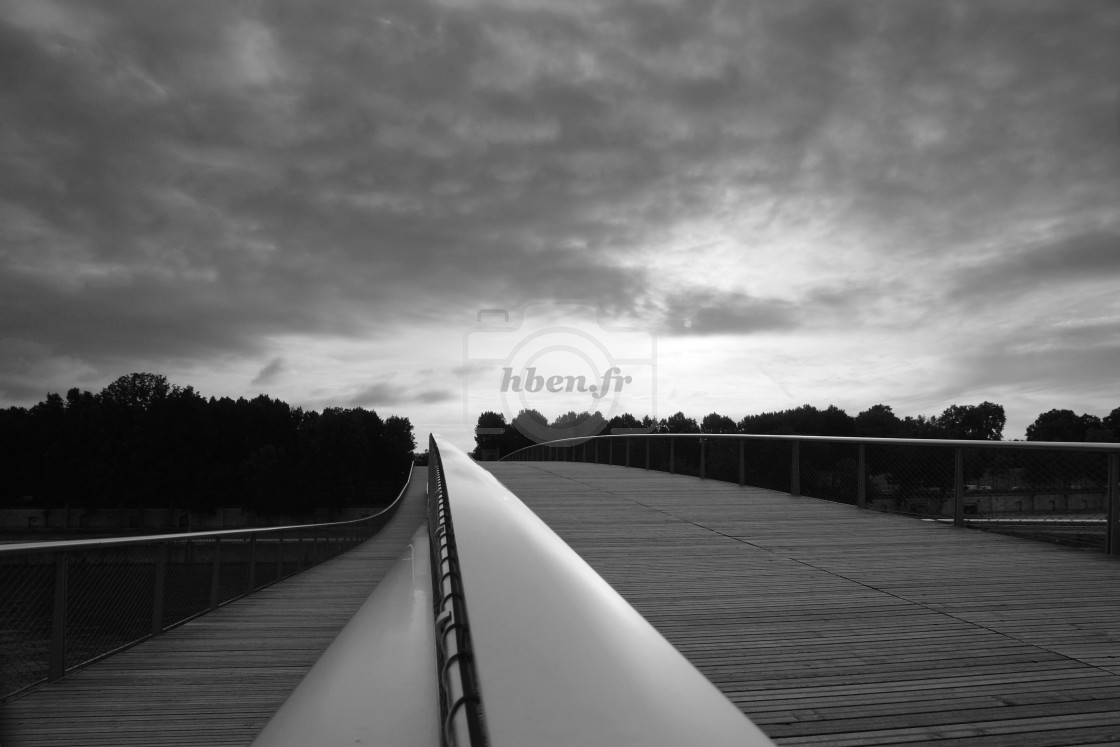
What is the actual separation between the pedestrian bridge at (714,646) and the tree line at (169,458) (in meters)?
90.7

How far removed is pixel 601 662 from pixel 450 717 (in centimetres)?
20

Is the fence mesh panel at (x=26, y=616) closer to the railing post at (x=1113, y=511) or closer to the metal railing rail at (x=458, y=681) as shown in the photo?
the metal railing rail at (x=458, y=681)

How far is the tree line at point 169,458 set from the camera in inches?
3661

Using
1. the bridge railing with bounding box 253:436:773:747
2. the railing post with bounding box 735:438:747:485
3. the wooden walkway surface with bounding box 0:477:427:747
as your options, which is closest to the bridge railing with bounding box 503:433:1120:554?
the railing post with bounding box 735:438:747:485

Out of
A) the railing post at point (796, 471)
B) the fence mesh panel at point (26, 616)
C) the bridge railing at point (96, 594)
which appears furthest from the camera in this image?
the railing post at point (796, 471)

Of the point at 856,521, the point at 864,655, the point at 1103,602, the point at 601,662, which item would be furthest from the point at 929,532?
the point at 601,662

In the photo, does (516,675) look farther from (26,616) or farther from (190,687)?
(26,616)

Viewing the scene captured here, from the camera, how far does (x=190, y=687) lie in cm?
522

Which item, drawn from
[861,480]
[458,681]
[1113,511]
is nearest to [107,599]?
[458,681]

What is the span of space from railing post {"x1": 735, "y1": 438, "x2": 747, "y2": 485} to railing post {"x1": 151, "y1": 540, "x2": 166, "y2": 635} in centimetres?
954

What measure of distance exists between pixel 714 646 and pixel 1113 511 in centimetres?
489

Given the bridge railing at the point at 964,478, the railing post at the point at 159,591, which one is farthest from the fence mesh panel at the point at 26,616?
the bridge railing at the point at 964,478

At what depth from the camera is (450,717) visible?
993 mm

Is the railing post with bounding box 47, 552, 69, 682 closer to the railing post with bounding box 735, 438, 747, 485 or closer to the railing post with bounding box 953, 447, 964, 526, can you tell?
the railing post with bounding box 953, 447, 964, 526
